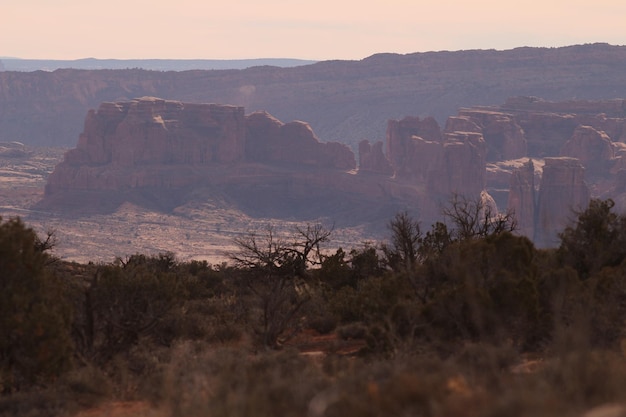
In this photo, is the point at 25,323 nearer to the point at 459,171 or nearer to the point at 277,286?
the point at 277,286

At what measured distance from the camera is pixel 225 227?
150875mm

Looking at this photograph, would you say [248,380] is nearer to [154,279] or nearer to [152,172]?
[154,279]

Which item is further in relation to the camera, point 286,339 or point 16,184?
point 16,184

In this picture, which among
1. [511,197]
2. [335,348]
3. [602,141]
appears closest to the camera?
[335,348]

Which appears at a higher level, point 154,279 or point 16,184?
point 154,279

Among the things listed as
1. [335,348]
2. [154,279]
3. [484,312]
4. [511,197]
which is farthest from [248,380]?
[511,197]

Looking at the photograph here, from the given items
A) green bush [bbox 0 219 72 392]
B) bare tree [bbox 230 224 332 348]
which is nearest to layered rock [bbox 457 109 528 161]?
bare tree [bbox 230 224 332 348]

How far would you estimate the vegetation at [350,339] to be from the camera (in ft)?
34.3

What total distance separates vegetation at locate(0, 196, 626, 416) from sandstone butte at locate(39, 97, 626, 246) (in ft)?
419

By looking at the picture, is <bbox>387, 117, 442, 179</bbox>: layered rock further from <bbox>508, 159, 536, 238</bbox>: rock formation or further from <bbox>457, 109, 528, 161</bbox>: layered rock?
<bbox>508, 159, 536, 238</bbox>: rock formation

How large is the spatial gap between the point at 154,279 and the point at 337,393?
43.2 ft

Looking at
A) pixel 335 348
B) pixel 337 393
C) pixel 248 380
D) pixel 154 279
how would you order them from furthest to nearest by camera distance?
1. pixel 154 279
2. pixel 335 348
3. pixel 248 380
4. pixel 337 393

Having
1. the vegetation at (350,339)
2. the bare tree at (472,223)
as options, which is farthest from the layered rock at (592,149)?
the vegetation at (350,339)

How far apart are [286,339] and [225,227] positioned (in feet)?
422
